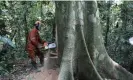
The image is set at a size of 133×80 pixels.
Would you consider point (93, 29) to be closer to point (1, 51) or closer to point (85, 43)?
point (85, 43)

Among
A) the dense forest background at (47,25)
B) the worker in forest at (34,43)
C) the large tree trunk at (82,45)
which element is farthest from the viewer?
the worker in forest at (34,43)

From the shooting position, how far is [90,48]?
25.1ft

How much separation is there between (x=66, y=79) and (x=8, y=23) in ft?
27.6

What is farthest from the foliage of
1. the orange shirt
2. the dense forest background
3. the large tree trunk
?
the large tree trunk

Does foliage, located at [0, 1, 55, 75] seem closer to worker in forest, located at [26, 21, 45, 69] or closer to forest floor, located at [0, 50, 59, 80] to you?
worker in forest, located at [26, 21, 45, 69]

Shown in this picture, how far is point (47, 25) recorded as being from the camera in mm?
15156

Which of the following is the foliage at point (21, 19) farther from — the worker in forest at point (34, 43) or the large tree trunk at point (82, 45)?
the large tree trunk at point (82, 45)

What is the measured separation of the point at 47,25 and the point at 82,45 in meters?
8.12

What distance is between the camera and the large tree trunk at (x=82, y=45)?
22.8 feet

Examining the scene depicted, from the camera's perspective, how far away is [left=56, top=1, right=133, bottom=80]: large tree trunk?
6.95m

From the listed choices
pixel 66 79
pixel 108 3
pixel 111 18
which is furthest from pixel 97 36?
pixel 111 18

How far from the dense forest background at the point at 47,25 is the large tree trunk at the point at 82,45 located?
2098 millimetres

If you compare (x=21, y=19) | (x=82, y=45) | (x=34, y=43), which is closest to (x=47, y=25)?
(x=21, y=19)

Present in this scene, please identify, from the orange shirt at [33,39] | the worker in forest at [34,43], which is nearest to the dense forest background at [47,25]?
the worker in forest at [34,43]
